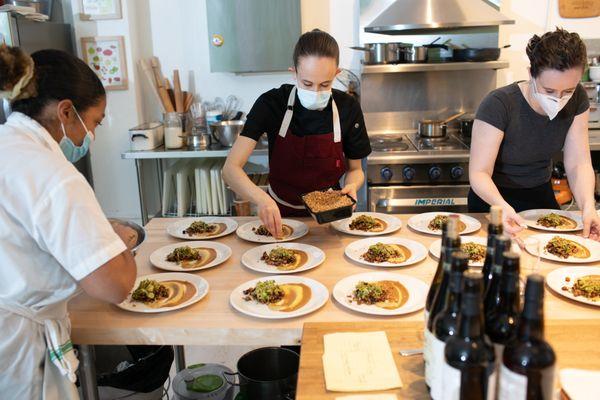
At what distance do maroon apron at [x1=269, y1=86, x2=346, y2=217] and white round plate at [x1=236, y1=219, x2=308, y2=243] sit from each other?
27cm

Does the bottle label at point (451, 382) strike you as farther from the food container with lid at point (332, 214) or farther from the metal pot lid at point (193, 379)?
the metal pot lid at point (193, 379)

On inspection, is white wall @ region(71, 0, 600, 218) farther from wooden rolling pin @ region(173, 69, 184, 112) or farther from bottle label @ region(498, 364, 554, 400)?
bottle label @ region(498, 364, 554, 400)

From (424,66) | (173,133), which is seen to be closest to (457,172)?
(424,66)

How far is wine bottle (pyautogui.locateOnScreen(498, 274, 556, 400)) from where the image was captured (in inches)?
29.9

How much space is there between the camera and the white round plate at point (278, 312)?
1.41 meters

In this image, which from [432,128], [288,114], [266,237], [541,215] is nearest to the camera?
[266,237]

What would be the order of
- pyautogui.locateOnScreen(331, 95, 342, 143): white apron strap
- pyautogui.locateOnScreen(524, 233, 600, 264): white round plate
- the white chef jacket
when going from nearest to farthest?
the white chef jacket, pyautogui.locateOnScreen(524, 233, 600, 264): white round plate, pyautogui.locateOnScreen(331, 95, 342, 143): white apron strap

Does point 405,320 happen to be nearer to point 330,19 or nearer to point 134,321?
point 134,321

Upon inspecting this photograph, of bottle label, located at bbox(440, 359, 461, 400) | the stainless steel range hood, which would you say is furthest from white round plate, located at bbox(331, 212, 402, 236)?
the stainless steel range hood

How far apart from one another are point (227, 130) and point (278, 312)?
243 centimetres

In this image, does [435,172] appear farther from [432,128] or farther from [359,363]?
[359,363]

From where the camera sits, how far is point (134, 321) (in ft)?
4.65

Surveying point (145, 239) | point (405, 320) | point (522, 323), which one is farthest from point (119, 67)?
point (522, 323)

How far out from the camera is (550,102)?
201 centimetres
